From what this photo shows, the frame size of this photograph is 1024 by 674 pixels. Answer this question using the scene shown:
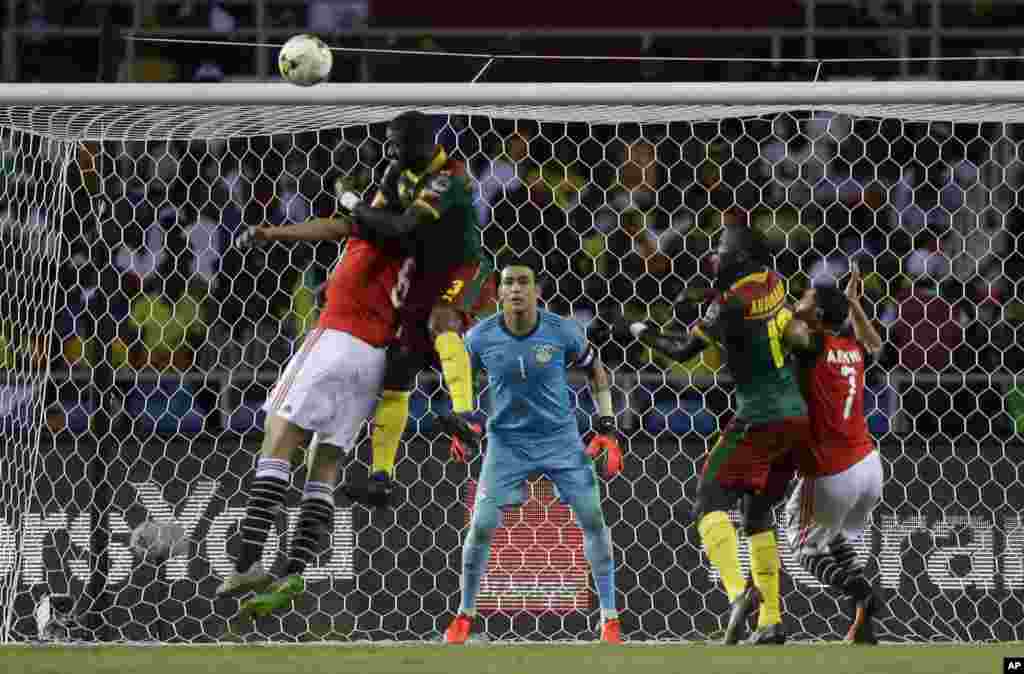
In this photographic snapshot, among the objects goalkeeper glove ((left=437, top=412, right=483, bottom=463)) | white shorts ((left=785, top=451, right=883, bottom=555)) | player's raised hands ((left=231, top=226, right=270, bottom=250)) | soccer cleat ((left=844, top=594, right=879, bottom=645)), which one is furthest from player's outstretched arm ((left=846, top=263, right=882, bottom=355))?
player's raised hands ((left=231, top=226, right=270, bottom=250))

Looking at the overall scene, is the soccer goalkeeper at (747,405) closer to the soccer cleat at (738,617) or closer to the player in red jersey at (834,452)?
the soccer cleat at (738,617)

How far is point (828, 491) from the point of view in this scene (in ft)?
25.6

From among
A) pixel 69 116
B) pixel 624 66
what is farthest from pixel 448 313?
pixel 624 66

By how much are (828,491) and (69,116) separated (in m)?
3.68

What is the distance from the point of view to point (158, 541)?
838 cm

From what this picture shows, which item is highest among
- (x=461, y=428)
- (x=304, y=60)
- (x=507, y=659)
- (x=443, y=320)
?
(x=304, y=60)

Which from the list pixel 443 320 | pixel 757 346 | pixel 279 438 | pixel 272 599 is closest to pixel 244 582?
pixel 272 599

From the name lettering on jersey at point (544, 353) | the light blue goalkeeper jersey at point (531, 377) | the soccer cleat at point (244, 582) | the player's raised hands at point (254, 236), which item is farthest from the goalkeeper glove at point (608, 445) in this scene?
the player's raised hands at point (254, 236)

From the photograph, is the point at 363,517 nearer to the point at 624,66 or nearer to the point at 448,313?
the point at 448,313

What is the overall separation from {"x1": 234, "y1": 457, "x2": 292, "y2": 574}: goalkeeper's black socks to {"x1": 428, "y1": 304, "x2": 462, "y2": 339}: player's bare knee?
2.57ft

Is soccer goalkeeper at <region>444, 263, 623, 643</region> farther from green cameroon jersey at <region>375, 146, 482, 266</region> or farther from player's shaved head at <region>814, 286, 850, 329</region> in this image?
green cameroon jersey at <region>375, 146, 482, 266</region>

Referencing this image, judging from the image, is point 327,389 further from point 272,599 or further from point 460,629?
point 460,629

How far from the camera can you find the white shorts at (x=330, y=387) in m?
6.09

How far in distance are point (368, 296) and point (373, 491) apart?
0.69 meters
